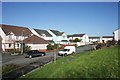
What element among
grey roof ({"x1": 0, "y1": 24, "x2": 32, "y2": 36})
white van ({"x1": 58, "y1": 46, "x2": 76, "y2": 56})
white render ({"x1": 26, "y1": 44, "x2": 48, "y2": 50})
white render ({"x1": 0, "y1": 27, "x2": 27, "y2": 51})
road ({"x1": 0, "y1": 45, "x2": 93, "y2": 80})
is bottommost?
road ({"x1": 0, "y1": 45, "x2": 93, "y2": 80})

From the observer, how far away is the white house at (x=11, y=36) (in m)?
57.4

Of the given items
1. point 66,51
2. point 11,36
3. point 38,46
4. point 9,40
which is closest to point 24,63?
point 66,51

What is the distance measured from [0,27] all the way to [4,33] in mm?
2577

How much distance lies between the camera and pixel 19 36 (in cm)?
6575

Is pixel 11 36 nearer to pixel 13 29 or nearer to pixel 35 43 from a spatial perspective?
pixel 13 29

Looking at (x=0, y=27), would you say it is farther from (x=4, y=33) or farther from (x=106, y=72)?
(x=106, y=72)

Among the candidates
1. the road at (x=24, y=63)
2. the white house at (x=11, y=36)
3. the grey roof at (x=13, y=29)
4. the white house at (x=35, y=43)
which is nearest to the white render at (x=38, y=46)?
the white house at (x=35, y=43)

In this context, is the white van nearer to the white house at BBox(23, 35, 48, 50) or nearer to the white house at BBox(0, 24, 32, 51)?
the white house at BBox(23, 35, 48, 50)

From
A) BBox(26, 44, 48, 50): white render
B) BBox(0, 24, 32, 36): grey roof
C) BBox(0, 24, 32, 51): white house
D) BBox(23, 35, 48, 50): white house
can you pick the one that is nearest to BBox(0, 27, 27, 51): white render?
BBox(0, 24, 32, 51): white house

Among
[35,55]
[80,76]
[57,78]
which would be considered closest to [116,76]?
[80,76]

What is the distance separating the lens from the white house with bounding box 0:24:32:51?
188 ft

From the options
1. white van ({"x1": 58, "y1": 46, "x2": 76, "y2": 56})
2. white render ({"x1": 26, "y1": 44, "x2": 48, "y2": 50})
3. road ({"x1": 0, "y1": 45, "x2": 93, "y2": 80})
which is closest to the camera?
road ({"x1": 0, "y1": 45, "x2": 93, "y2": 80})

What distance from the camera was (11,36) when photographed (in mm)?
61562

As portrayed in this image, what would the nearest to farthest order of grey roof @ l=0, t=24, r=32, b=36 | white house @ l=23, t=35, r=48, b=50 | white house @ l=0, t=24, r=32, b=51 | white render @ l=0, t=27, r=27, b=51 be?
1. white render @ l=0, t=27, r=27, b=51
2. white house @ l=0, t=24, r=32, b=51
3. white house @ l=23, t=35, r=48, b=50
4. grey roof @ l=0, t=24, r=32, b=36
